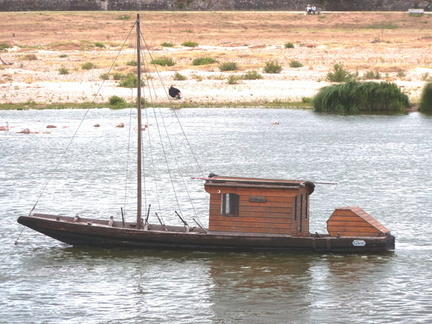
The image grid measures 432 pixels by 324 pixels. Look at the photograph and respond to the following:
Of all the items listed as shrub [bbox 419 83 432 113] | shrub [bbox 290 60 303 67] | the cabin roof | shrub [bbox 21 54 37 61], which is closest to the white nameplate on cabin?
the cabin roof

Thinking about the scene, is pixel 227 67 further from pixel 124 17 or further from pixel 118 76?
pixel 124 17

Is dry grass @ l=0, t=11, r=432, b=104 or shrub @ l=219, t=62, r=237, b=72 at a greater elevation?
dry grass @ l=0, t=11, r=432, b=104

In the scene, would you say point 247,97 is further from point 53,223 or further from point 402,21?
point 402,21

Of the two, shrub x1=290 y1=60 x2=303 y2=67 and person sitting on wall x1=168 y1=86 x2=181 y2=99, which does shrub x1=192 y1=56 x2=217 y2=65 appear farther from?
person sitting on wall x1=168 y1=86 x2=181 y2=99

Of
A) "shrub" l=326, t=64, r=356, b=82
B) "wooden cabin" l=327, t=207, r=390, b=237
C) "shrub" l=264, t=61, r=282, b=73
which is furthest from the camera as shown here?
"shrub" l=264, t=61, r=282, b=73

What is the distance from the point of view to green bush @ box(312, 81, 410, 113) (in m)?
50.3

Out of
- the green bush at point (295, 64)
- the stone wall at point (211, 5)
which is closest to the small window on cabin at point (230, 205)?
the green bush at point (295, 64)

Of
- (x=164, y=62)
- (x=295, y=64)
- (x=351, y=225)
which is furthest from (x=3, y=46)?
(x=351, y=225)

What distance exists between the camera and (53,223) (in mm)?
22188

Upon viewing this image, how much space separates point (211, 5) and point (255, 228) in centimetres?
9716

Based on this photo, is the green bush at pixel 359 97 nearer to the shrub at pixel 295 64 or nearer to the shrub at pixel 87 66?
the shrub at pixel 295 64

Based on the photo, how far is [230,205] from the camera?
21.8 metres

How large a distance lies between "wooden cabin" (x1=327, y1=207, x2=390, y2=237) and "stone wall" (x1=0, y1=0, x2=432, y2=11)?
9598 centimetres

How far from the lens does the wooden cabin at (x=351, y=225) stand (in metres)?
21.8
